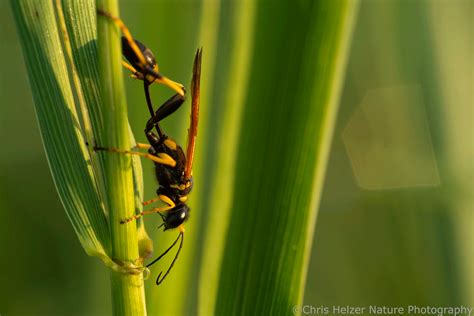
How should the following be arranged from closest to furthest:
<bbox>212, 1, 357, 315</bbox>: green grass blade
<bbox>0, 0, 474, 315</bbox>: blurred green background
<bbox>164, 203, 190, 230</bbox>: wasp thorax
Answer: <bbox>212, 1, 357, 315</bbox>: green grass blade → <bbox>164, 203, 190, 230</bbox>: wasp thorax → <bbox>0, 0, 474, 315</bbox>: blurred green background

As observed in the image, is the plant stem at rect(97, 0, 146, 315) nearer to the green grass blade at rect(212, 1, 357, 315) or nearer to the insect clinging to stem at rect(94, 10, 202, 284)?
the green grass blade at rect(212, 1, 357, 315)

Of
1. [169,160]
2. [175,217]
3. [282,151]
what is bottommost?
[175,217]

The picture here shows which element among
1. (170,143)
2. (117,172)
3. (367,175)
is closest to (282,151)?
(117,172)

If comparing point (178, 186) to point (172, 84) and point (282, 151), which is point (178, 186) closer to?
point (172, 84)

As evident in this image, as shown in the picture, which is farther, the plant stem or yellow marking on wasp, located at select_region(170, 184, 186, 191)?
yellow marking on wasp, located at select_region(170, 184, 186, 191)

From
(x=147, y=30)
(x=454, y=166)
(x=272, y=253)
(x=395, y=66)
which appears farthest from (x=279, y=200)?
(x=395, y=66)

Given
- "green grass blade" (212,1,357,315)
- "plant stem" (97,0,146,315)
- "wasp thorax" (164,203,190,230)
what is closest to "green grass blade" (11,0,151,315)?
"plant stem" (97,0,146,315)

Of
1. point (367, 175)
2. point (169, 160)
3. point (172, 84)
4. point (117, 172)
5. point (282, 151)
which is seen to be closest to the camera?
point (117, 172)

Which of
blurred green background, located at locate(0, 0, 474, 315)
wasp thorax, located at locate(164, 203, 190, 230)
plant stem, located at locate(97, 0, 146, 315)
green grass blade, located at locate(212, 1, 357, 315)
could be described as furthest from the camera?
blurred green background, located at locate(0, 0, 474, 315)
